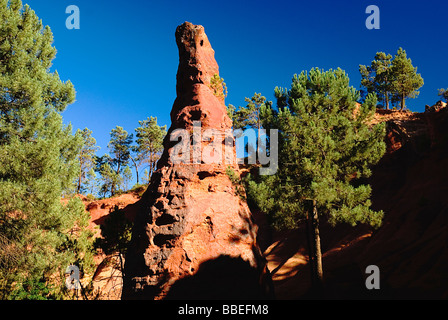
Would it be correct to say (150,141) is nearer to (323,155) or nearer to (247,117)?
(247,117)

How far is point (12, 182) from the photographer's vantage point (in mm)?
11156

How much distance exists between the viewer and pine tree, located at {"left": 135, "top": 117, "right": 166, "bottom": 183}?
39750 mm

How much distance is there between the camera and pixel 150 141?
4116cm

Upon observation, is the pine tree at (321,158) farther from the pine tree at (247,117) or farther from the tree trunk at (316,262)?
the pine tree at (247,117)

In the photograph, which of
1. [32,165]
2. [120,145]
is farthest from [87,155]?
[32,165]

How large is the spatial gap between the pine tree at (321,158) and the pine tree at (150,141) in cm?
2913

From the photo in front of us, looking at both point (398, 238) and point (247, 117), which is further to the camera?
point (247, 117)

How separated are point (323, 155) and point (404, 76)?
83.4ft

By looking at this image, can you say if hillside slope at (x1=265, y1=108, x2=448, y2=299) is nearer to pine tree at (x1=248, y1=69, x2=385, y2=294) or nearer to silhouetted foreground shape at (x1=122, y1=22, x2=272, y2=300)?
pine tree at (x1=248, y1=69, x2=385, y2=294)

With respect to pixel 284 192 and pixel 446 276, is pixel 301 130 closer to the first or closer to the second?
pixel 284 192

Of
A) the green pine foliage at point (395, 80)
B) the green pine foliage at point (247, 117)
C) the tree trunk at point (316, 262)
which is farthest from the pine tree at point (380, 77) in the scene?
the tree trunk at point (316, 262)

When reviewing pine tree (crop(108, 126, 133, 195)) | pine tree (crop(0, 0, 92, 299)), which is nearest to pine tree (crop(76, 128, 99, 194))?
pine tree (crop(108, 126, 133, 195))
